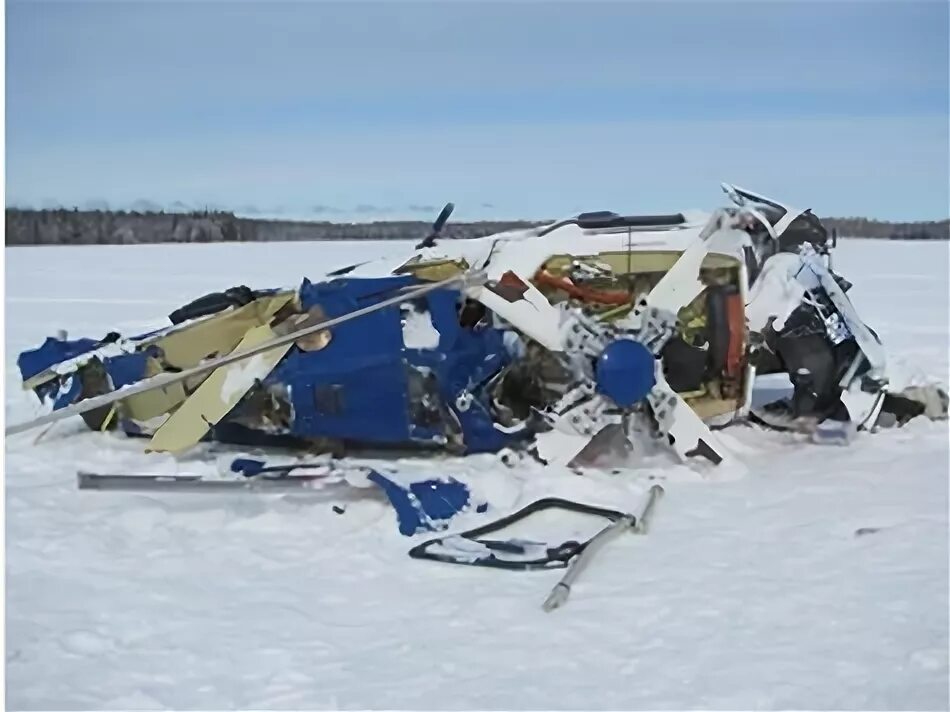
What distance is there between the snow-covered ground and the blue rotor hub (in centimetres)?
28

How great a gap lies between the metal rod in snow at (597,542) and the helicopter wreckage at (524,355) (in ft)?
1.27

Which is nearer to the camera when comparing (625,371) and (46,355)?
(625,371)

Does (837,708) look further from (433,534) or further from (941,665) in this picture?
(433,534)

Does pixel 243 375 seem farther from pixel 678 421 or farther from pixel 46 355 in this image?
pixel 678 421

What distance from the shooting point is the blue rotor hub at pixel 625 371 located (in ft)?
9.89

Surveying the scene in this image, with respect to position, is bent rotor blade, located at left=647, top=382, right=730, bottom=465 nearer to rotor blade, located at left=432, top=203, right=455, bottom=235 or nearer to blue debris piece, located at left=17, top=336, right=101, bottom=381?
rotor blade, located at left=432, top=203, right=455, bottom=235

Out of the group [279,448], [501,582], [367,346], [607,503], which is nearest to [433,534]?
[501,582]

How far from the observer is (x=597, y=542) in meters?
2.49

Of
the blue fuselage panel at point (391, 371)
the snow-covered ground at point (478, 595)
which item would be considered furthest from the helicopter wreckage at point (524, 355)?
the snow-covered ground at point (478, 595)

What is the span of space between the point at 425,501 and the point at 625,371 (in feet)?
2.52

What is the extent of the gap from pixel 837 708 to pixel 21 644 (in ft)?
5.53

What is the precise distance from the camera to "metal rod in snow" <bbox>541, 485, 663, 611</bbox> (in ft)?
7.23

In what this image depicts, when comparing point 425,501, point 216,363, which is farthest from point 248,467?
point 425,501

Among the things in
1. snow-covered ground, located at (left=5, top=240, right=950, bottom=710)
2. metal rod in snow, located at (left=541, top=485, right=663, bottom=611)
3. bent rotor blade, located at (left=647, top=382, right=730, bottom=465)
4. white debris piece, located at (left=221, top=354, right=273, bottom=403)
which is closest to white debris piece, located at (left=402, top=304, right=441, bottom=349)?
snow-covered ground, located at (left=5, top=240, right=950, bottom=710)
